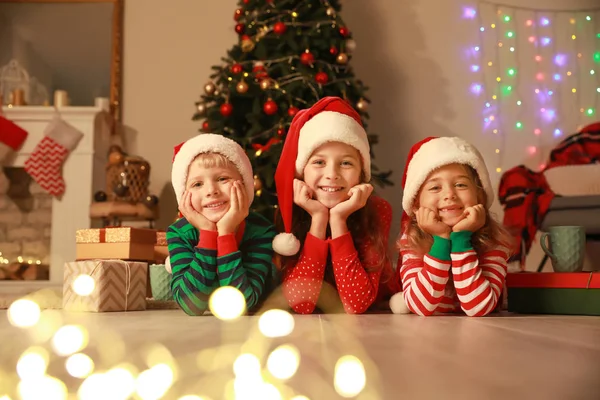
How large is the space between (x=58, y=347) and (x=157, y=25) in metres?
3.11

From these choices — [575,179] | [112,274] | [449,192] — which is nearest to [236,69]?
[112,274]

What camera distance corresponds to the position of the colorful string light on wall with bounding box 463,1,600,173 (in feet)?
11.9

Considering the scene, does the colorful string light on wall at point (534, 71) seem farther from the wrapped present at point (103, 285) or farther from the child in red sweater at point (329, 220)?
the wrapped present at point (103, 285)

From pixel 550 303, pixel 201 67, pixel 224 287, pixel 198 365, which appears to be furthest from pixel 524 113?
pixel 198 365

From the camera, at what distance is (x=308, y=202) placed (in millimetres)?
1479

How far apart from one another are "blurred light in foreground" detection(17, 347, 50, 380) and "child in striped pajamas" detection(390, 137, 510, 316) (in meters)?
0.86

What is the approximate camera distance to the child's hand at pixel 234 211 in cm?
142

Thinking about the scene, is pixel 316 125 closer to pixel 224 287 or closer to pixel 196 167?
pixel 196 167

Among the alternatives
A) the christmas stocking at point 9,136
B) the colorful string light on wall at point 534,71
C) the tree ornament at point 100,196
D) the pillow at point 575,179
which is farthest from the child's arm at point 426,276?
the christmas stocking at point 9,136

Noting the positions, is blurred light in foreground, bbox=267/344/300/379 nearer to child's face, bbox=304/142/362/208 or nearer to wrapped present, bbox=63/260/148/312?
child's face, bbox=304/142/362/208

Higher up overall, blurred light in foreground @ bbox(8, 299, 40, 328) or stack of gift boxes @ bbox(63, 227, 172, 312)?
stack of gift boxes @ bbox(63, 227, 172, 312)

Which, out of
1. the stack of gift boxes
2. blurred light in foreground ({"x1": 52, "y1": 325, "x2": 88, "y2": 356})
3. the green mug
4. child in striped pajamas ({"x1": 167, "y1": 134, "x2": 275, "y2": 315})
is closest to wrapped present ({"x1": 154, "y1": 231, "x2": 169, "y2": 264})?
the stack of gift boxes

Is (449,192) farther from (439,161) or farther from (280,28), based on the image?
(280,28)

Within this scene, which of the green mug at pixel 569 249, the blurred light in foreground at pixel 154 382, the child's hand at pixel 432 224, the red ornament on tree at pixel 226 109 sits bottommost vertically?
the blurred light in foreground at pixel 154 382
